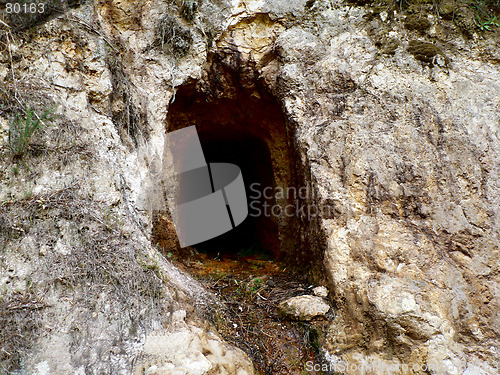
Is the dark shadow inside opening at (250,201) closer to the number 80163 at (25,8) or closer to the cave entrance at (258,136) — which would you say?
the cave entrance at (258,136)

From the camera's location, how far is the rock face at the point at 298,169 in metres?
2.78

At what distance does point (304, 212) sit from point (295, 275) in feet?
2.01

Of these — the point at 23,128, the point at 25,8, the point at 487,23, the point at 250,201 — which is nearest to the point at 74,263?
the point at 23,128

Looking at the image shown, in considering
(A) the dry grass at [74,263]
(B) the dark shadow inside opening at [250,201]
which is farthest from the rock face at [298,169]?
(B) the dark shadow inside opening at [250,201]

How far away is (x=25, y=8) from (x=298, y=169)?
2.84m

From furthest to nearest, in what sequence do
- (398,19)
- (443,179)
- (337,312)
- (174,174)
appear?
(174,174), (398,19), (443,179), (337,312)

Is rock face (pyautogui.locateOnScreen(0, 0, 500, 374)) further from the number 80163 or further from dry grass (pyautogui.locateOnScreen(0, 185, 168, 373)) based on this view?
the number 80163

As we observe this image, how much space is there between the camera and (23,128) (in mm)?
3150

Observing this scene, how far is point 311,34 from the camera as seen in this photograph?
4008 millimetres

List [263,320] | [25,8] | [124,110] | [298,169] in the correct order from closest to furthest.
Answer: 1. [263,320]
2. [25,8]
3. [124,110]
4. [298,169]

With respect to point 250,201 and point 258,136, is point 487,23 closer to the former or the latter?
point 258,136

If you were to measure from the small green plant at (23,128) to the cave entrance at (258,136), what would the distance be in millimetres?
1378

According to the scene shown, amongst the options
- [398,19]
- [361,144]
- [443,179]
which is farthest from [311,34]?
[443,179]

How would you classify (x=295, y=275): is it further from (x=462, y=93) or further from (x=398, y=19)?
(x=398, y=19)
